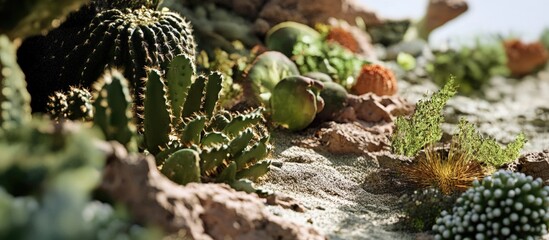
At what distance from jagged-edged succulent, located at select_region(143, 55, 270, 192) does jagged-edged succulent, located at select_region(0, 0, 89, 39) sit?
96 centimetres

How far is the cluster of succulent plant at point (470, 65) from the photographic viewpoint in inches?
450

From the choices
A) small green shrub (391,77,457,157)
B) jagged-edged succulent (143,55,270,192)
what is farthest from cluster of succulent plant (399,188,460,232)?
small green shrub (391,77,457,157)

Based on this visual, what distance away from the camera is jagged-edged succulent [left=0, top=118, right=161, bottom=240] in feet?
8.15

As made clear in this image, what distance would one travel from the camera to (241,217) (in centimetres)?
384

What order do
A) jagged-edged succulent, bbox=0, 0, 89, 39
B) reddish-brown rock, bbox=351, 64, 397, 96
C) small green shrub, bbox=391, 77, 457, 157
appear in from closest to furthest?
jagged-edged succulent, bbox=0, 0, 89, 39 < small green shrub, bbox=391, 77, 457, 157 < reddish-brown rock, bbox=351, 64, 397, 96

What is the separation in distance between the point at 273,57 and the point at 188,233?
402cm

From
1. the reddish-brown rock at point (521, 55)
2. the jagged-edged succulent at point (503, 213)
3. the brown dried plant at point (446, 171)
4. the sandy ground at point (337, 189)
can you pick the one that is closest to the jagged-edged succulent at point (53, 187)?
the sandy ground at point (337, 189)

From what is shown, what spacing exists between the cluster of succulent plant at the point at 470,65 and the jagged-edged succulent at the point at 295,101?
4.89 m

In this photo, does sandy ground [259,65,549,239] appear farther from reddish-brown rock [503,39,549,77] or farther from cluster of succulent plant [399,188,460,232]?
reddish-brown rock [503,39,549,77]

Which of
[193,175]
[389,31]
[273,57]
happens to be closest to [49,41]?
[273,57]

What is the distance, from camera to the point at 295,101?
6.45 metres

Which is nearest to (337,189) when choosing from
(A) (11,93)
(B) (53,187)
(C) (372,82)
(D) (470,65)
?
(A) (11,93)

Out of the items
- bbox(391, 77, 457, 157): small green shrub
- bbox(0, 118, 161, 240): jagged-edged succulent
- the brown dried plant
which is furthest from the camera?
bbox(391, 77, 457, 157): small green shrub

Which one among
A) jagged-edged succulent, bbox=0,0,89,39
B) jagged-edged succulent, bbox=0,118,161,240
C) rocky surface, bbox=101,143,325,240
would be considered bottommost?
rocky surface, bbox=101,143,325,240
